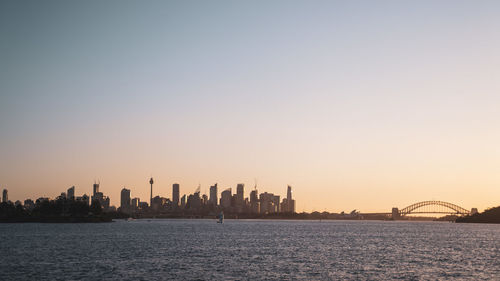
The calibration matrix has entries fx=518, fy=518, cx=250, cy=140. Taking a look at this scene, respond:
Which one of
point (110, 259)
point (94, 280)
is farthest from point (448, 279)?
point (110, 259)

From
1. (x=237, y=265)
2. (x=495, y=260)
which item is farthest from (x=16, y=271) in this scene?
(x=495, y=260)

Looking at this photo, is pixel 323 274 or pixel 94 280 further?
pixel 323 274

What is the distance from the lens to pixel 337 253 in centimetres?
9975

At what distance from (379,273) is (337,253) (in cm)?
3076

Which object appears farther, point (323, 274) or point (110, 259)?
point (110, 259)

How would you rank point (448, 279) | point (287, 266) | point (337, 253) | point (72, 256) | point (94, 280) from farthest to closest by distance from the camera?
point (337, 253)
point (72, 256)
point (287, 266)
point (448, 279)
point (94, 280)

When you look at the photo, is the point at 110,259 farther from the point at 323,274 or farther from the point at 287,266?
the point at 323,274

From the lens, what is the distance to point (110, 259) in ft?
274

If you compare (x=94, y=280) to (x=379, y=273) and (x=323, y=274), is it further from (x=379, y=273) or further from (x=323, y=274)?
(x=379, y=273)

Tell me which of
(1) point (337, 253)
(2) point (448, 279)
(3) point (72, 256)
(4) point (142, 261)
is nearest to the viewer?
(2) point (448, 279)

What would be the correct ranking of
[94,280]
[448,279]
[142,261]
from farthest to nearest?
[142,261]
[448,279]
[94,280]

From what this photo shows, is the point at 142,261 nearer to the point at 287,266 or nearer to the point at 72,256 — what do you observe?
the point at 72,256

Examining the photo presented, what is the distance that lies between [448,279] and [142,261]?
44710 millimetres

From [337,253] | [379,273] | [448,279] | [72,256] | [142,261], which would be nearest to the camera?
[448,279]
